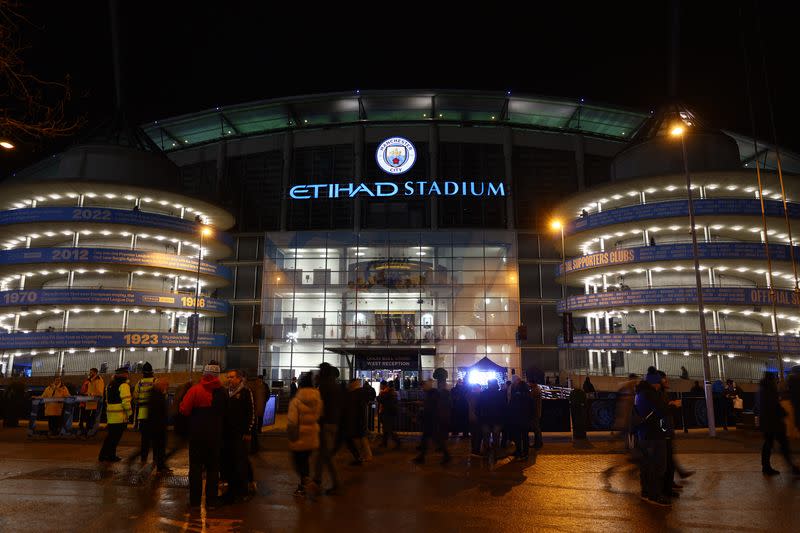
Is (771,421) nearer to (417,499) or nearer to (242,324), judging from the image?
(417,499)

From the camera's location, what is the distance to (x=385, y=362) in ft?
97.2

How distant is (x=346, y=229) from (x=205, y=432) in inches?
1536

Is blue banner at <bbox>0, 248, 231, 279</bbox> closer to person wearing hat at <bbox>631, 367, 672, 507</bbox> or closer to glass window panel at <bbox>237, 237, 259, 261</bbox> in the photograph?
glass window panel at <bbox>237, 237, 259, 261</bbox>

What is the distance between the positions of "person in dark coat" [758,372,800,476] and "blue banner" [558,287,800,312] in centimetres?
2689

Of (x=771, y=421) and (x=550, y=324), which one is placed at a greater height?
(x=550, y=324)

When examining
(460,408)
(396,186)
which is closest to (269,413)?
(460,408)

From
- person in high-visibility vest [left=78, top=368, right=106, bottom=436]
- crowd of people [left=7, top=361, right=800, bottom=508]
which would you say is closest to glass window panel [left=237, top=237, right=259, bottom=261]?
person in high-visibility vest [left=78, top=368, right=106, bottom=436]

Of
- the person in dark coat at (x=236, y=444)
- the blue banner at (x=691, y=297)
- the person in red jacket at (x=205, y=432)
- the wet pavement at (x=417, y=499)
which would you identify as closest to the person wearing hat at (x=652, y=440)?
the wet pavement at (x=417, y=499)

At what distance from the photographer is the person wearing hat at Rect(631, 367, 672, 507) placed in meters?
8.71

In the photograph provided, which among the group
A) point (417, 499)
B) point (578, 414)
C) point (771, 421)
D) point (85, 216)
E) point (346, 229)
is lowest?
point (417, 499)

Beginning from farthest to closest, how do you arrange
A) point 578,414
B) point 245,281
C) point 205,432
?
point 245,281
point 578,414
point 205,432

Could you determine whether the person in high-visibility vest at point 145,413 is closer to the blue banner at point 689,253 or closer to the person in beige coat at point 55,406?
the person in beige coat at point 55,406

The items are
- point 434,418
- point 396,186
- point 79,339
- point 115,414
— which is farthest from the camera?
point 396,186

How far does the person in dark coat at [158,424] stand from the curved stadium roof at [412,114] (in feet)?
134
